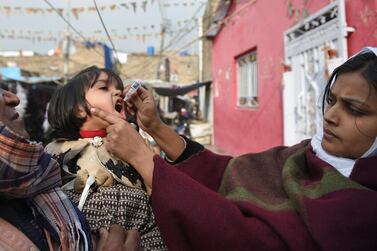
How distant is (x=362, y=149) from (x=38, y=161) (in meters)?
0.96

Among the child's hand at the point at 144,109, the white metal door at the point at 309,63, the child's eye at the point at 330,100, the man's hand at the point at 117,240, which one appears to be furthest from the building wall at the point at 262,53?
the man's hand at the point at 117,240

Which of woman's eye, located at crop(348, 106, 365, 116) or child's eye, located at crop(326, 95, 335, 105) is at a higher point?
child's eye, located at crop(326, 95, 335, 105)

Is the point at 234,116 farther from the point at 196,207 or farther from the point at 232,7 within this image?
the point at 196,207

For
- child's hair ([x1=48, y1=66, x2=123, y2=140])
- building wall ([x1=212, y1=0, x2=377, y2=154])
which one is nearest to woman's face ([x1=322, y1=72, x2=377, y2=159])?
child's hair ([x1=48, y1=66, x2=123, y2=140])

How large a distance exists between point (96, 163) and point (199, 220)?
18.4 inches

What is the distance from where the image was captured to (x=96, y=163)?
4.14 feet

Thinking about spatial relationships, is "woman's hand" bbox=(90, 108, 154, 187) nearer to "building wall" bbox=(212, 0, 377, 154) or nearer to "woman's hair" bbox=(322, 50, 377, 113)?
"woman's hair" bbox=(322, 50, 377, 113)

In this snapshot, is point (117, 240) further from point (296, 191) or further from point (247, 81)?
point (247, 81)

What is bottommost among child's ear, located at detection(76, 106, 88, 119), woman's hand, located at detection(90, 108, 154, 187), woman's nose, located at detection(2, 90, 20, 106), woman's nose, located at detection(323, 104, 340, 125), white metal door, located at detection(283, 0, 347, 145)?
woman's hand, located at detection(90, 108, 154, 187)

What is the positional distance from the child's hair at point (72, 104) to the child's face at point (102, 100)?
2 centimetres

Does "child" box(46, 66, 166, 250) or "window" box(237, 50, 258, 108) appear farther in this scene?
"window" box(237, 50, 258, 108)

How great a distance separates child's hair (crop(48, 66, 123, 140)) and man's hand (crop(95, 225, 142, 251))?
0.49 metres

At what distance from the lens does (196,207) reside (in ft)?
3.30

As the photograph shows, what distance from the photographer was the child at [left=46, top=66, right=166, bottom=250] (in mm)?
1167
